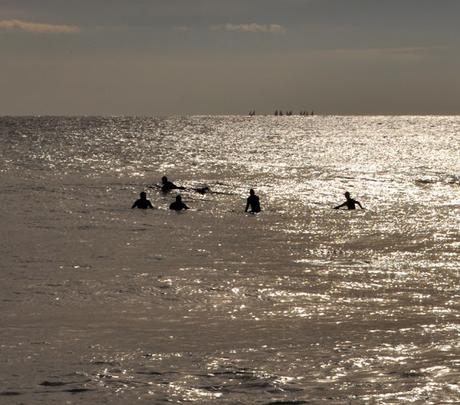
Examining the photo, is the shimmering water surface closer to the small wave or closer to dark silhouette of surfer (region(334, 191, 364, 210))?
dark silhouette of surfer (region(334, 191, 364, 210))

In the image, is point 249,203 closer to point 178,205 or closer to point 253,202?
point 253,202

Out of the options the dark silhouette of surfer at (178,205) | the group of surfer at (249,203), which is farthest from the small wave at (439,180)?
the dark silhouette of surfer at (178,205)

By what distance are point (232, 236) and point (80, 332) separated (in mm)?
Result: 15177

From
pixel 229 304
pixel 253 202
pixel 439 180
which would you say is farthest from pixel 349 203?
pixel 439 180

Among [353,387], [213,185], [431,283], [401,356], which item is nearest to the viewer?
[353,387]

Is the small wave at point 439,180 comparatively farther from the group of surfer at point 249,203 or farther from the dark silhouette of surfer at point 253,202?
the dark silhouette of surfer at point 253,202

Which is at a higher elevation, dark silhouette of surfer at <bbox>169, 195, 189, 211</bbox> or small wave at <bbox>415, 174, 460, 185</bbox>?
small wave at <bbox>415, 174, 460, 185</bbox>

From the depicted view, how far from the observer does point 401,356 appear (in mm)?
14695

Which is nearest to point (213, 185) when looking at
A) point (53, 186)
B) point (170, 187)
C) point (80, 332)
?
point (170, 187)

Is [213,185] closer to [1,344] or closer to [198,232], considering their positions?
[198,232]

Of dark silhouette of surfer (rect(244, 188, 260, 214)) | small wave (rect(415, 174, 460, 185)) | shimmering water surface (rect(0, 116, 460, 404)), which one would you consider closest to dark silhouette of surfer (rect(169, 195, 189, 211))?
shimmering water surface (rect(0, 116, 460, 404))

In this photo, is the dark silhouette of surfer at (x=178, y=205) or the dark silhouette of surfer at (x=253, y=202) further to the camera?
the dark silhouette of surfer at (x=178, y=205)

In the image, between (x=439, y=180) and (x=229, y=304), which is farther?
(x=439, y=180)

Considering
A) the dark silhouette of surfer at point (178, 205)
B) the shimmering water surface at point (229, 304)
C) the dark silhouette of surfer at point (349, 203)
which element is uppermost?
the dark silhouette of surfer at point (349, 203)
